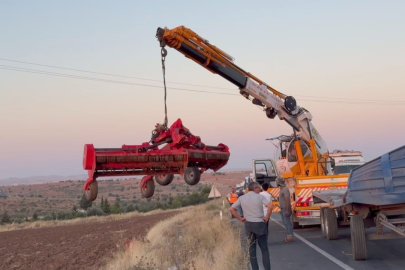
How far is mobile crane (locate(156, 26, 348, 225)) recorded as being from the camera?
17828mm

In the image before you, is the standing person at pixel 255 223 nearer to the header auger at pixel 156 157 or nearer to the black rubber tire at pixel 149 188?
the header auger at pixel 156 157

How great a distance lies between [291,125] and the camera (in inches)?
829

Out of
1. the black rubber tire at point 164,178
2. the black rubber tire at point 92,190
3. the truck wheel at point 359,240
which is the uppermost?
the black rubber tire at point 164,178

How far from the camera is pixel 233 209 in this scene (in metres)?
11.7

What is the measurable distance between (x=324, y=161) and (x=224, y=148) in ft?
22.4

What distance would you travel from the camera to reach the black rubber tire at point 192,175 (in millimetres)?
14281

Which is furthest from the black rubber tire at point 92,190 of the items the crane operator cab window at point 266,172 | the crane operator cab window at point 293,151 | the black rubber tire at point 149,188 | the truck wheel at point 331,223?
the crane operator cab window at point 266,172

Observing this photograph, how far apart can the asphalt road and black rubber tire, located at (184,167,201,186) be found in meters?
2.42

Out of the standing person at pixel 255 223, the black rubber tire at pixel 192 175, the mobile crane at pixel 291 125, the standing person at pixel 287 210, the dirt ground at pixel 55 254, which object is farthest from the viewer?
the dirt ground at pixel 55 254

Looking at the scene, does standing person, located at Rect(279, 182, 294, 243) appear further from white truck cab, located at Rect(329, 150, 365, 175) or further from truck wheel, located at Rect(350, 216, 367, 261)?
white truck cab, located at Rect(329, 150, 365, 175)

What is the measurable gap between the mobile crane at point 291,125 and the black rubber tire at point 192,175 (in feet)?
10.4

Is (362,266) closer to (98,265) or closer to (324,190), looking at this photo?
(324,190)

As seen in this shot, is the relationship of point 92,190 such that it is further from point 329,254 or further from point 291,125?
point 291,125

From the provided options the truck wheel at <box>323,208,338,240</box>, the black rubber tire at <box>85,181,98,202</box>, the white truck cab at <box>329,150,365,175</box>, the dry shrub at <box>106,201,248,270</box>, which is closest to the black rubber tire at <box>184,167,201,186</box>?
the dry shrub at <box>106,201,248,270</box>
